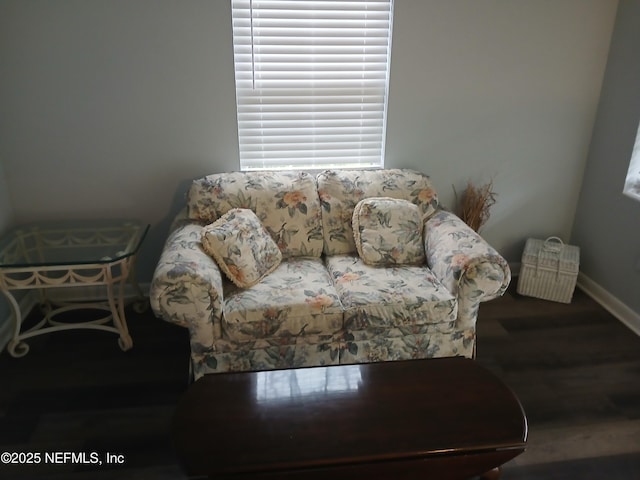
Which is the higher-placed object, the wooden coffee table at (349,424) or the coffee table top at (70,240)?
the coffee table top at (70,240)

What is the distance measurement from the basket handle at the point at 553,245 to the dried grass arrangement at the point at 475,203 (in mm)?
426

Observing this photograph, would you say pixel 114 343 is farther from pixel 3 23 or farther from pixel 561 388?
pixel 561 388

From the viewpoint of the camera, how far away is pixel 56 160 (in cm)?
292

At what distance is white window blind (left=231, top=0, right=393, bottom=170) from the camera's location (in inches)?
113

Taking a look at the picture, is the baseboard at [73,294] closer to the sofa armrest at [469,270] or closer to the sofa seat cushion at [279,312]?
the sofa seat cushion at [279,312]

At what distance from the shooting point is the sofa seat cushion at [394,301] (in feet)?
7.73

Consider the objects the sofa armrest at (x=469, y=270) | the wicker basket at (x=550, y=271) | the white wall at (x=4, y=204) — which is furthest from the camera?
the wicker basket at (x=550, y=271)

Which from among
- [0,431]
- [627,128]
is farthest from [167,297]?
[627,128]

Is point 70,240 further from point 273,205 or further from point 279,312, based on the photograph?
point 279,312

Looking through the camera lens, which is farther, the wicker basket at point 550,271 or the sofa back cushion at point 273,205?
the wicker basket at point 550,271

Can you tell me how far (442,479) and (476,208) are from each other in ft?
6.45

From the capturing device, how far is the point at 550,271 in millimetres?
3271

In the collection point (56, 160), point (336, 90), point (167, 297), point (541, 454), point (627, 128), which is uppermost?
point (336, 90)

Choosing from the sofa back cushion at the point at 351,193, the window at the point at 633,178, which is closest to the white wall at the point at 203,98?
the sofa back cushion at the point at 351,193
